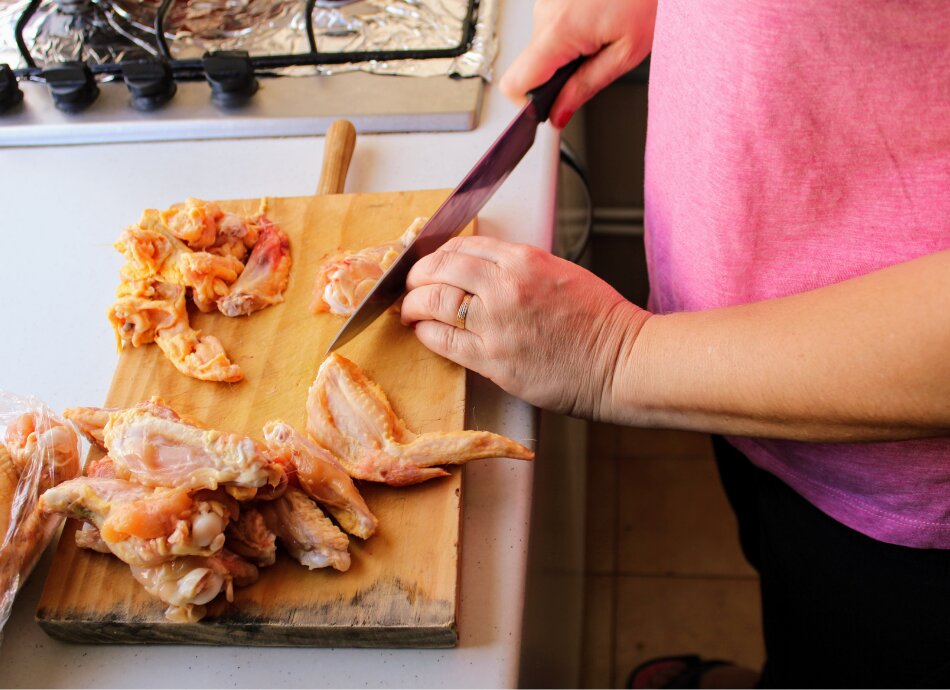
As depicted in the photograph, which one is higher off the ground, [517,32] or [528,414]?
[517,32]

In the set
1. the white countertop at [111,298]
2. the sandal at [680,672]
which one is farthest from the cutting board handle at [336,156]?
the sandal at [680,672]

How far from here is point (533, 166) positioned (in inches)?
55.9

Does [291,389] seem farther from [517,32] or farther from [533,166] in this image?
[517,32]

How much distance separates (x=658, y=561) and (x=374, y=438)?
1.56m

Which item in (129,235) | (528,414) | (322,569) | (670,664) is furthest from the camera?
(670,664)

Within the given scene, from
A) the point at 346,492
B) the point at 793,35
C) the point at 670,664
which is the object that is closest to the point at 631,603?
the point at 670,664

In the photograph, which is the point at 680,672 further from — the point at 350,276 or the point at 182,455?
the point at 182,455

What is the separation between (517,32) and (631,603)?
1477 mm

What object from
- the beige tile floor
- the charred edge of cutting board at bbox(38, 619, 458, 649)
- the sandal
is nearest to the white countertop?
the charred edge of cutting board at bbox(38, 619, 458, 649)

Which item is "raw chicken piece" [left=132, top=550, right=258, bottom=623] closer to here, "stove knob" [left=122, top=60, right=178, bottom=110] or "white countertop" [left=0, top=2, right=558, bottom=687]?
"white countertop" [left=0, top=2, right=558, bottom=687]

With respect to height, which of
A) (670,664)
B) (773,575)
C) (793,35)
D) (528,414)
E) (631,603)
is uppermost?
(793,35)

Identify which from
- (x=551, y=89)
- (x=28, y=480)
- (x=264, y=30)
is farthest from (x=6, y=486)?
(x=264, y=30)

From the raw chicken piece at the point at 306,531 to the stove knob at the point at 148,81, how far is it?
2.99 ft

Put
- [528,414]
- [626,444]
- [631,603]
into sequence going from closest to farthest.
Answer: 1. [528,414]
2. [631,603]
3. [626,444]
